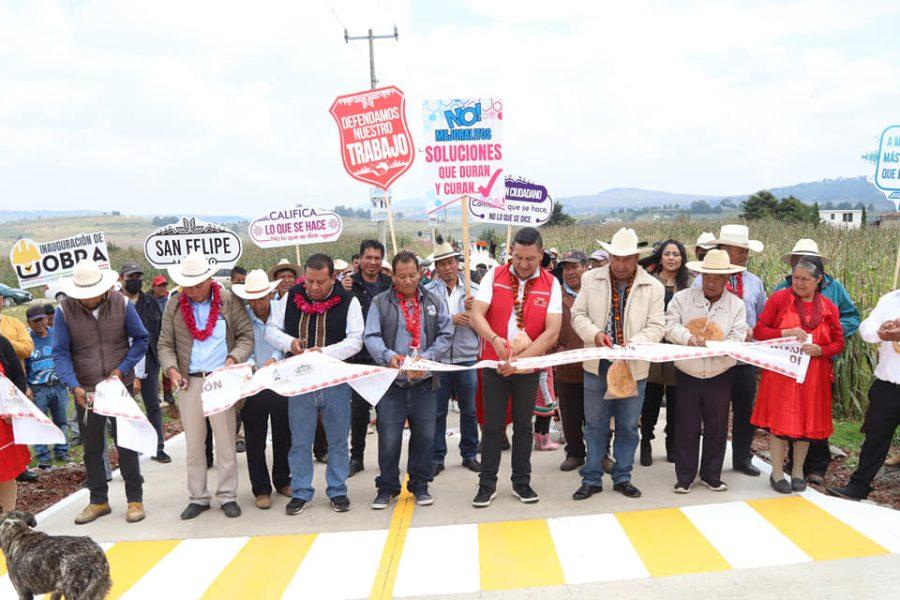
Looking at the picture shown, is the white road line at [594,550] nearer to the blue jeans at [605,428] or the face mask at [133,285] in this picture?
the blue jeans at [605,428]

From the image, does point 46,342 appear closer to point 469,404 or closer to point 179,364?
point 179,364

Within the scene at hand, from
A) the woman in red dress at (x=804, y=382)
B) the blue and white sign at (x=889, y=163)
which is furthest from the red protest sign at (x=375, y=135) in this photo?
the blue and white sign at (x=889, y=163)

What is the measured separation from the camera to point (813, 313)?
5.92 m

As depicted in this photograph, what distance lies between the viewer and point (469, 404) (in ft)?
23.5

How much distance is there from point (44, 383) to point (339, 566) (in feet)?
16.9

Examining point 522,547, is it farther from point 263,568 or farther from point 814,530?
point 814,530

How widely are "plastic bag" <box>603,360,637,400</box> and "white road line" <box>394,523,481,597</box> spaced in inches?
62.8

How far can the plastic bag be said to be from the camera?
5.90 meters

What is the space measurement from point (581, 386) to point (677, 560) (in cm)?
229

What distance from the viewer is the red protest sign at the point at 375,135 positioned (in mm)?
8289

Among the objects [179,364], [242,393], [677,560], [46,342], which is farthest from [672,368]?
[46,342]

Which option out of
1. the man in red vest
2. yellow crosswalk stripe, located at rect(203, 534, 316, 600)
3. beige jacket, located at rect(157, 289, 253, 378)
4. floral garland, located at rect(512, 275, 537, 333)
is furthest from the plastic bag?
beige jacket, located at rect(157, 289, 253, 378)

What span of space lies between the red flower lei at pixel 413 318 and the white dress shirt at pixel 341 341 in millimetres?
389

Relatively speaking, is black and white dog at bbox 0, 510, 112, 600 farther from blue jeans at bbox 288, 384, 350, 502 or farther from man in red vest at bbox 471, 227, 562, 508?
man in red vest at bbox 471, 227, 562, 508
